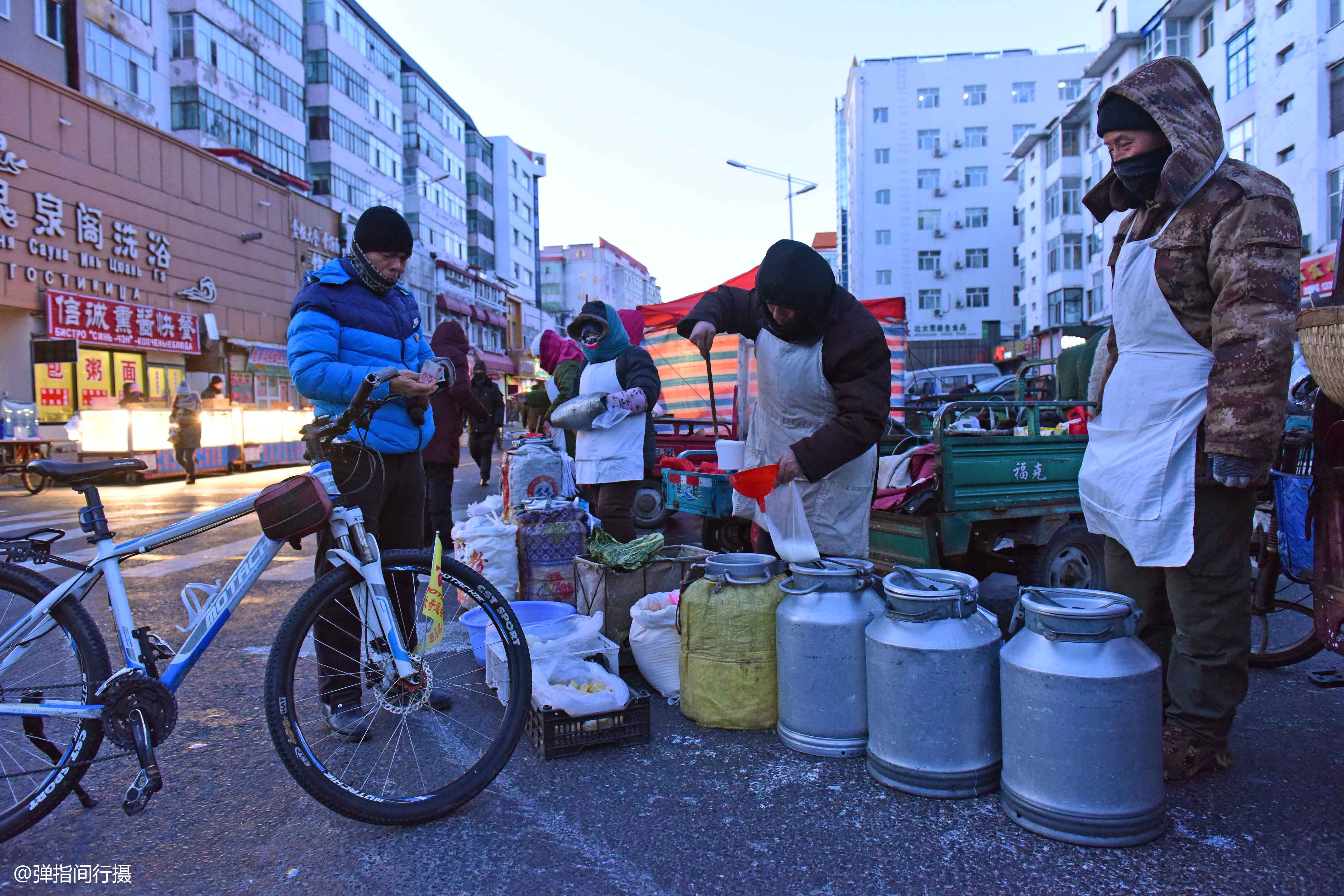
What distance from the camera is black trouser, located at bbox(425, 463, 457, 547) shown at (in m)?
6.93

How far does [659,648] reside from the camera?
12.4 ft

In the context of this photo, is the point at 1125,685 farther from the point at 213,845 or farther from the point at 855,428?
the point at 213,845

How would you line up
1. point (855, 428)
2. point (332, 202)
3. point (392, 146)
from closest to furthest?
1. point (855, 428)
2. point (332, 202)
3. point (392, 146)

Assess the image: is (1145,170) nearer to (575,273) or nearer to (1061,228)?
(1061,228)

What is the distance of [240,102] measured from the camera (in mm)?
32094

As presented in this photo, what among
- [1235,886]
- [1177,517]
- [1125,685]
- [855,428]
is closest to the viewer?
[1235,886]

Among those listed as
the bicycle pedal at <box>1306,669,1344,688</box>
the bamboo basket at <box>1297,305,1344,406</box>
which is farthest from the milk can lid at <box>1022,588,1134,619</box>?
the bicycle pedal at <box>1306,669,1344,688</box>

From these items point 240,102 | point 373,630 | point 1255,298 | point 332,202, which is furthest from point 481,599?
point 332,202

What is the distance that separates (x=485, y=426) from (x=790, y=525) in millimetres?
10049

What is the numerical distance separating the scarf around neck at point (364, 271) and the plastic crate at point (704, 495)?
4131mm

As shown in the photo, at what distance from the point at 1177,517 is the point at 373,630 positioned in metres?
2.59

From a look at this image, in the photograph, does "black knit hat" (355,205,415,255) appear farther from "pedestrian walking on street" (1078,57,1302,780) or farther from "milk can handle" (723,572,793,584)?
"pedestrian walking on street" (1078,57,1302,780)

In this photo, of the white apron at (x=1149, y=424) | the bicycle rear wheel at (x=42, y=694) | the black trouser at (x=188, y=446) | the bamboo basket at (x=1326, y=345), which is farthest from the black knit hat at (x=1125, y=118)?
the black trouser at (x=188, y=446)

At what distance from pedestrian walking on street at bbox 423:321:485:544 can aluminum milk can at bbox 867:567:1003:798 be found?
4.74 metres
